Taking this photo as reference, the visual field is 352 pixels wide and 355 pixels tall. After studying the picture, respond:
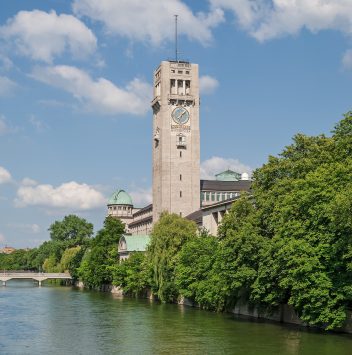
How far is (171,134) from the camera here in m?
116

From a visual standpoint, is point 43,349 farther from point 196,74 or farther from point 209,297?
point 196,74

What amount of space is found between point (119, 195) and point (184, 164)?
6385cm

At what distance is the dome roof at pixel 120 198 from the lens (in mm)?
175500

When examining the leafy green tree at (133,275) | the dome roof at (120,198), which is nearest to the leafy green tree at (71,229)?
the dome roof at (120,198)

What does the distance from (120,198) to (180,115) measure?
2515 inches

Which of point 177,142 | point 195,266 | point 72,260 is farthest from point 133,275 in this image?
point 72,260

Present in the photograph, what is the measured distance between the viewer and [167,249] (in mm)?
74750

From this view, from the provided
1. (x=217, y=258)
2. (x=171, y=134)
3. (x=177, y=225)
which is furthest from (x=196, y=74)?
(x=217, y=258)

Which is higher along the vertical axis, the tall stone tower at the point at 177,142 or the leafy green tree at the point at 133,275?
the tall stone tower at the point at 177,142

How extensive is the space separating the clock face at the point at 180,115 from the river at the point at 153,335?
58.9 m

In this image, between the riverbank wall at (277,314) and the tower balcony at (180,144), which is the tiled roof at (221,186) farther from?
the riverbank wall at (277,314)

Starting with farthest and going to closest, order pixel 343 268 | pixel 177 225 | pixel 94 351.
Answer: pixel 177 225, pixel 343 268, pixel 94 351

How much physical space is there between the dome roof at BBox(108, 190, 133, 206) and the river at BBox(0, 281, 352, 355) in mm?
112860

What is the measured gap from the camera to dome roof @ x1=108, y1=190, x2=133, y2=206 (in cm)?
17550
